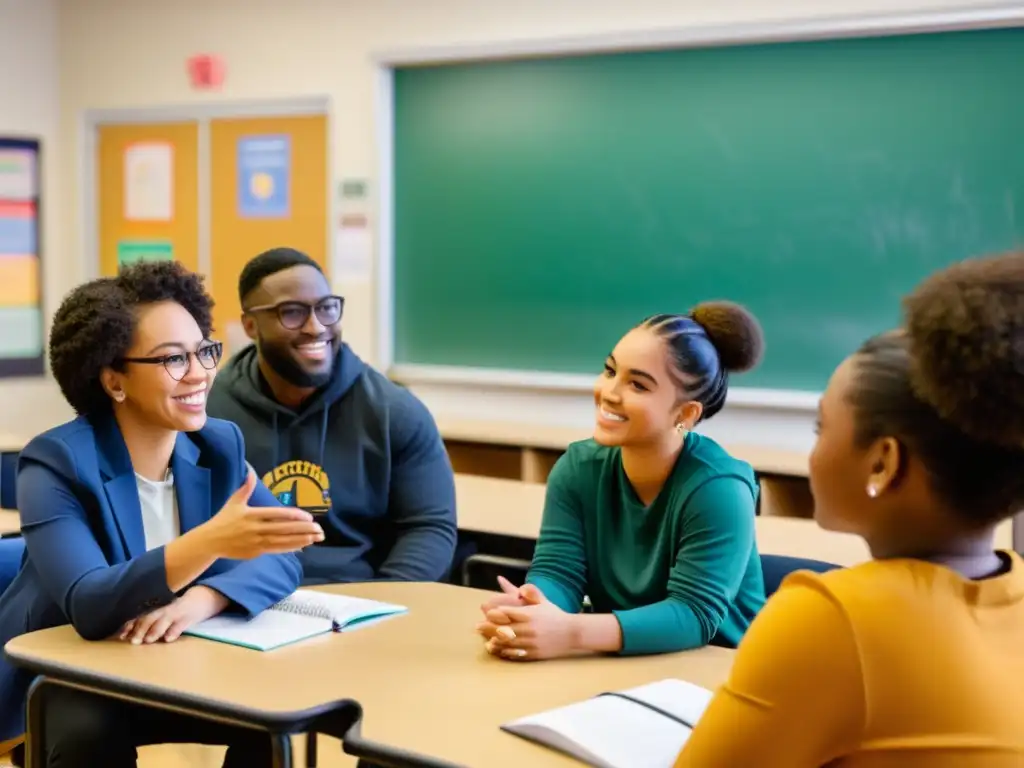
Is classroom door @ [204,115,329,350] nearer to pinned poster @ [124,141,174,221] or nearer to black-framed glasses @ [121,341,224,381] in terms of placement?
pinned poster @ [124,141,174,221]

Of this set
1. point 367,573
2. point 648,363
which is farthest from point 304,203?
point 648,363

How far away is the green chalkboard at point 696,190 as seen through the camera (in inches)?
159

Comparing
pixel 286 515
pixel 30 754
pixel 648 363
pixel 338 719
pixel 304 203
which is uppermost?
pixel 304 203

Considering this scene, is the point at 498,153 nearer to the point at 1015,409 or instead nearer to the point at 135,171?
the point at 135,171

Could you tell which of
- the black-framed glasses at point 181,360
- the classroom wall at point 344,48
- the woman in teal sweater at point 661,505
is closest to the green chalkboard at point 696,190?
the classroom wall at point 344,48

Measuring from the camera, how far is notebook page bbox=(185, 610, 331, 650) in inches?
71.8

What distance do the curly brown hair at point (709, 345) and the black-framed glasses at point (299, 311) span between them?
964 mm

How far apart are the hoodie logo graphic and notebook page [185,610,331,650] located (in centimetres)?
75

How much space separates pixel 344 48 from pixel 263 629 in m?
3.83

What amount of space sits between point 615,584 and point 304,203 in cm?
375

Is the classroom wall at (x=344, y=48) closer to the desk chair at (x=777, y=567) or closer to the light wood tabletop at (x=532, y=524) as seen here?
the light wood tabletop at (x=532, y=524)

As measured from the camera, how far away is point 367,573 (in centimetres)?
270

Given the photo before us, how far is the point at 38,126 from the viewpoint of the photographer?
600 cm

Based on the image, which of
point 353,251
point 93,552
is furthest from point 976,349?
point 353,251
